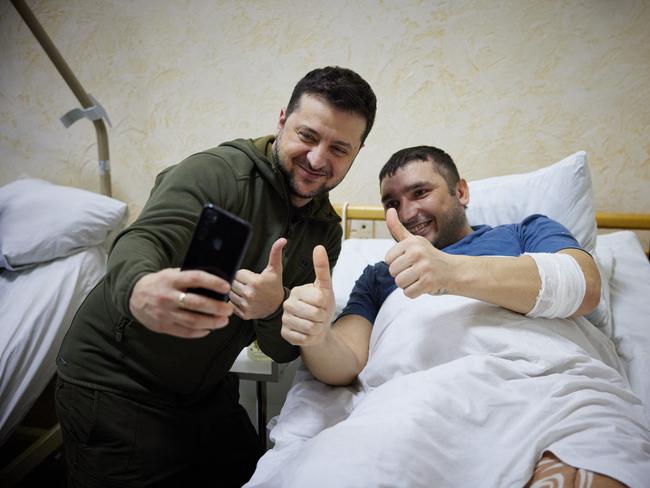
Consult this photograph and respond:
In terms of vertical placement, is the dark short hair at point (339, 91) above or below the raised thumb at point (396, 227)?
above

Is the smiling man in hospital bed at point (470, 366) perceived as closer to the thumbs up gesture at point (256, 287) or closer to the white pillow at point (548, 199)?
the thumbs up gesture at point (256, 287)

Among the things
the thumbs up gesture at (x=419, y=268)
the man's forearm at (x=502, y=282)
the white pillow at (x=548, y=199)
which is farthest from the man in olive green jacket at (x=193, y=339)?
the white pillow at (x=548, y=199)

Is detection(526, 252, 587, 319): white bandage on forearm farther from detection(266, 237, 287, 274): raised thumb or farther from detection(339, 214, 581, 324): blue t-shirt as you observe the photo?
detection(266, 237, 287, 274): raised thumb

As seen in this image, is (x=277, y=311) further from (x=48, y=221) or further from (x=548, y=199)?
(x=48, y=221)

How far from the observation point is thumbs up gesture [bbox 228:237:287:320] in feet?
2.24

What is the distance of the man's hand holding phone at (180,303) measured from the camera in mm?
472

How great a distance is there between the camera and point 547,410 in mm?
631

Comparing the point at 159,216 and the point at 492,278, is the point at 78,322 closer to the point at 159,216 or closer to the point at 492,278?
the point at 159,216

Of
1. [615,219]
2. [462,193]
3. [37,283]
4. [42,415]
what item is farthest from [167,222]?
[615,219]

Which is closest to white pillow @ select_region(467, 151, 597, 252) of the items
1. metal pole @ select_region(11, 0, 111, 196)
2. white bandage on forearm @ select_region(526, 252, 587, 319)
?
white bandage on forearm @ select_region(526, 252, 587, 319)

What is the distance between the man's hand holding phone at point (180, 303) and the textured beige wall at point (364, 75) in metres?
1.28

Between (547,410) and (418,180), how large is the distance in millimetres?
681

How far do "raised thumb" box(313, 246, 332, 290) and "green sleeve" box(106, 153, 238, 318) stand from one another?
0.77 feet

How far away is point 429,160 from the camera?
116 cm
